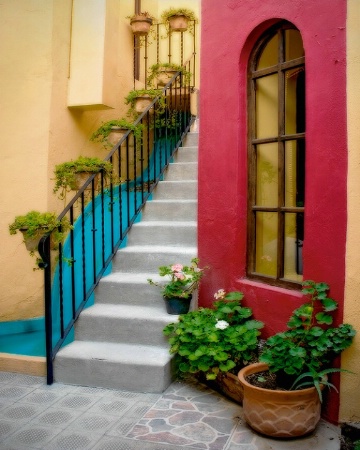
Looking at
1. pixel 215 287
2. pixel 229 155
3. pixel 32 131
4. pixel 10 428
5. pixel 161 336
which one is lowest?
pixel 10 428

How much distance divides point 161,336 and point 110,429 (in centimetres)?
113

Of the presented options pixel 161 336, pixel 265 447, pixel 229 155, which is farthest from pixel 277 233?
pixel 265 447

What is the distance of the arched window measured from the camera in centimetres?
399

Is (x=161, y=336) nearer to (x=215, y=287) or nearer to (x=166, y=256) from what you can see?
(x=215, y=287)

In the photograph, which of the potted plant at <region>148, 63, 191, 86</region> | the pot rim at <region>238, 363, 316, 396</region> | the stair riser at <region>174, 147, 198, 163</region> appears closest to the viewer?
the pot rim at <region>238, 363, 316, 396</region>

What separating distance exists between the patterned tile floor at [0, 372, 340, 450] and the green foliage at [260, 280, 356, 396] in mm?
491

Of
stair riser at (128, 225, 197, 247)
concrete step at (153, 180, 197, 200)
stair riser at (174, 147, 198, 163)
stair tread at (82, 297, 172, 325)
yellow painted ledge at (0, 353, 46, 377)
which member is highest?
stair riser at (174, 147, 198, 163)

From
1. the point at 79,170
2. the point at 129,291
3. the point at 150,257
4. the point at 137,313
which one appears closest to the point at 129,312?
the point at 137,313

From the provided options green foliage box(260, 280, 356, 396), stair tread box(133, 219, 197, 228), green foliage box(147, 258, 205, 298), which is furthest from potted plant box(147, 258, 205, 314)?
green foliage box(260, 280, 356, 396)

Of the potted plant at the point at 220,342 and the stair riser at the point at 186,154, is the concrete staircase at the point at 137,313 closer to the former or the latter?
the potted plant at the point at 220,342

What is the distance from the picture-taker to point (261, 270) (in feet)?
14.1

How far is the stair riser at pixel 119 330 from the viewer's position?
4.46 metres

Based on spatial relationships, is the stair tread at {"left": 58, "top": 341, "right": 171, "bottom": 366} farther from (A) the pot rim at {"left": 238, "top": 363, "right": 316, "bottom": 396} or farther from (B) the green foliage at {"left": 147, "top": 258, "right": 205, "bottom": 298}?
(A) the pot rim at {"left": 238, "top": 363, "right": 316, "bottom": 396}

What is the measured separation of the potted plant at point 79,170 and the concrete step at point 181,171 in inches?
59.8
